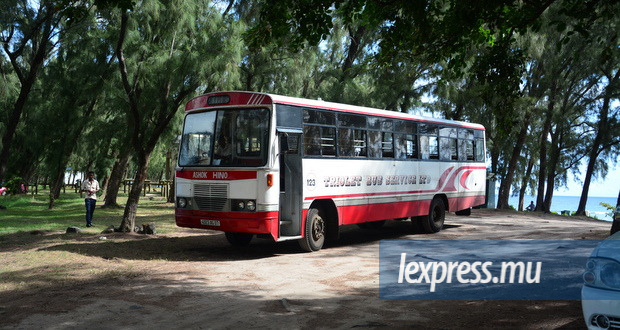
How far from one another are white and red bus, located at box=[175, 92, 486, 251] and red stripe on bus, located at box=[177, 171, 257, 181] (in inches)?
0.8

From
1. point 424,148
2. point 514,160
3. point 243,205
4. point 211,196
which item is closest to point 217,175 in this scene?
point 211,196

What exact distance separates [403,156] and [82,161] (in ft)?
80.7

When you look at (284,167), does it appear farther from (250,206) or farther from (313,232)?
(313,232)

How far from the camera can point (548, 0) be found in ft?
30.7

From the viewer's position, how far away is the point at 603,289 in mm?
4570

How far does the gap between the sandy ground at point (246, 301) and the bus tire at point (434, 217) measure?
4.48m

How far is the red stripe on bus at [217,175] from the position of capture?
1137 cm

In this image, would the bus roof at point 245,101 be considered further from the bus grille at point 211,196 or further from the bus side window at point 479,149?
the bus side window at point 479,149

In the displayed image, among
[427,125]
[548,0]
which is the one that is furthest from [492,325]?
[427,125]

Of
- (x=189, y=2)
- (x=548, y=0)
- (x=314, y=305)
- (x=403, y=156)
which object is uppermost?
(x=189, y=2)

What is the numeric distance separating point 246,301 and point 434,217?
10573 mm

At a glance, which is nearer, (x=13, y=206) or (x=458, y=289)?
(x=458, y=289)

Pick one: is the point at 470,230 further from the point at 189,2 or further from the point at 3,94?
the point at 3,94

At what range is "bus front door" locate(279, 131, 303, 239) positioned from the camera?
1198 centimetres
